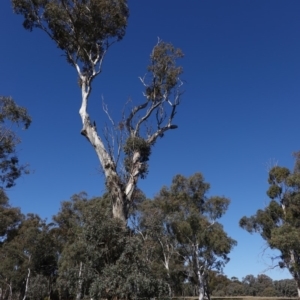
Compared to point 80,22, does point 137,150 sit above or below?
below

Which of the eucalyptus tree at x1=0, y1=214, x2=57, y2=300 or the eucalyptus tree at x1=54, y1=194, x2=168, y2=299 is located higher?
the eucalyptus tree at x1=0, y1=214, x2=57, y2=300

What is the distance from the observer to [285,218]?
27125 millimetres

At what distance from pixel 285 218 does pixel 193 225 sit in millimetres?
9281

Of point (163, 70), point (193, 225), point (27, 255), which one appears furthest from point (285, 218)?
point (27, 255)

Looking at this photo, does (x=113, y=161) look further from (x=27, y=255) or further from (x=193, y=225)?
(x=27, y=255)

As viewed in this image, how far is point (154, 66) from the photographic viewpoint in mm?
16688

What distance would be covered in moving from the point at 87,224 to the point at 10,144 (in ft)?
40.4

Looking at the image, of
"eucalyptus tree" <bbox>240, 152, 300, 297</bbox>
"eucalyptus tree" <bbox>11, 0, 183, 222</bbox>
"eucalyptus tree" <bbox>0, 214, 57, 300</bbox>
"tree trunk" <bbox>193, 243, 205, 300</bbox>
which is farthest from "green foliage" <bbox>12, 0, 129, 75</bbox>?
"eucalyptus tree" <bbox>0, 214, 57, 300</bbox>

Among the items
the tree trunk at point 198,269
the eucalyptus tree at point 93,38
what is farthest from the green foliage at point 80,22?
the tree trunk at point 198,269

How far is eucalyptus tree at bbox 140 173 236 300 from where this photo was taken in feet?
109

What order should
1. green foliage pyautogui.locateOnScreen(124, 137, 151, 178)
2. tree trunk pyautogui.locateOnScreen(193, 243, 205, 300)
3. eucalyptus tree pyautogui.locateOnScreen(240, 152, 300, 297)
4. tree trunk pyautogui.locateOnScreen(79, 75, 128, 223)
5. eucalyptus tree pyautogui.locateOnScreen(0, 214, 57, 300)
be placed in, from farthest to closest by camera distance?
eucalyptus tree pyautogui.locateOnScreen(0, 214, 57, 300), tree trunk pyautogui.locateOnScreen(193, 243, 205, 300), eucalyptus tree pyautogui.locateOnScreen(240, 152, 300, 297), green foliage pyautogui.locateOnScreen(124, 137, 151, 178), tree trunk pyautogui.locateOnScreen(79, 75, 128, 223)

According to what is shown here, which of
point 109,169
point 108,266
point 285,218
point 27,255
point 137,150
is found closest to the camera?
point 108,266

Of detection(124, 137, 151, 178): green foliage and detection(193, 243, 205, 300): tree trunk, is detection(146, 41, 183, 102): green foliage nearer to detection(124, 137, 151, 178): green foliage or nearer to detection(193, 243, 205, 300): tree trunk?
detection(124, 137, 151, 178): green foliage

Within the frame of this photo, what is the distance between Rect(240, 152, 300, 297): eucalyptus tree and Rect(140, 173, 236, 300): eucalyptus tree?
5.02 m
